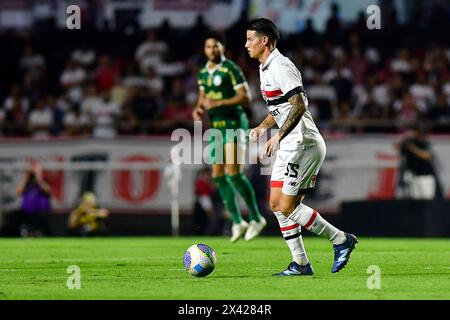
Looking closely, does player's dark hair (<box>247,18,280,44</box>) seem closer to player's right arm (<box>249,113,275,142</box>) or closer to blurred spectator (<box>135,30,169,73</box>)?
player's right arm (<box>249,113,275,142</box>)

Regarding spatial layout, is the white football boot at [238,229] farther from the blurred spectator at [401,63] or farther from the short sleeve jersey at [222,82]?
the blurred spectator at [401,63]

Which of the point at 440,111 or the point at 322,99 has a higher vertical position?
the point at 322,99

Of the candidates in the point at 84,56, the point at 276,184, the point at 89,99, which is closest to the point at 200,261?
the point at 276,184

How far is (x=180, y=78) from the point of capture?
25.5m

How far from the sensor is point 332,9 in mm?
25797

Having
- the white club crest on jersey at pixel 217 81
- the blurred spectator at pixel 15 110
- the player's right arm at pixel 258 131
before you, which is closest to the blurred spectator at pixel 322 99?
the blurred spectator at pixel 15 110

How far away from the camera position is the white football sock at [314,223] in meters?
10.3

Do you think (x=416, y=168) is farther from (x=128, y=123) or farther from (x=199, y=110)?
(x=199, y=110)

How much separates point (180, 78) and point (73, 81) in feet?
7.85

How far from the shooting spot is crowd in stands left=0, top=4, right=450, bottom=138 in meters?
23.8

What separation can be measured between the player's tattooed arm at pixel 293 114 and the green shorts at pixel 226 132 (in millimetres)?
5521
